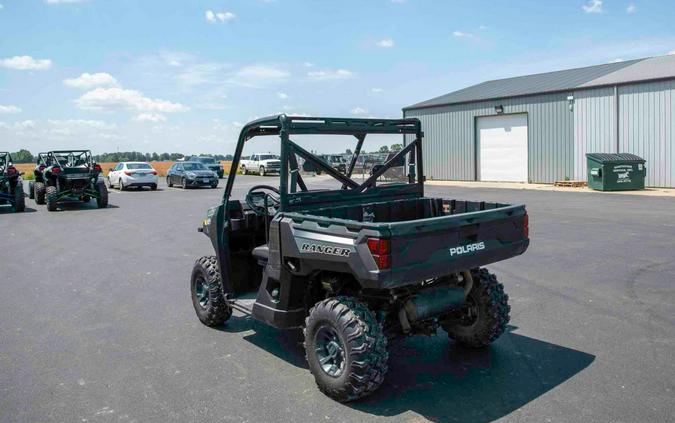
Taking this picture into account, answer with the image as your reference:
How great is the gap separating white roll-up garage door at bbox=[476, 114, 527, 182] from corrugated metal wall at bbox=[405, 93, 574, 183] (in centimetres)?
37

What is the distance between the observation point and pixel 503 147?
29359 millimetres

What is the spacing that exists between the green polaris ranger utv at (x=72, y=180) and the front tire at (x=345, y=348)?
1752 cm

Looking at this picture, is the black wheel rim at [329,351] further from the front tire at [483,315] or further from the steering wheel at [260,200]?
the steering wheel at [260,200]

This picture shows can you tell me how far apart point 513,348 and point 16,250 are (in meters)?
10.1

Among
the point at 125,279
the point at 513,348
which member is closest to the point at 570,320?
A: the point at 513,348

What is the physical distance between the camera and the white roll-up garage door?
2859 centimetres

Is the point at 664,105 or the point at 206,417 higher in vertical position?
the point at 664,105

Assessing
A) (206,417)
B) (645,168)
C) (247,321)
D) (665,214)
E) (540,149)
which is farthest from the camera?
(540,149)

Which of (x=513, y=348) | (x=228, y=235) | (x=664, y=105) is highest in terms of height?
(x=664, y=105)

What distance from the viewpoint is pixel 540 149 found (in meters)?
27.6

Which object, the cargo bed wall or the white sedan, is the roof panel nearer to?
the white sedan

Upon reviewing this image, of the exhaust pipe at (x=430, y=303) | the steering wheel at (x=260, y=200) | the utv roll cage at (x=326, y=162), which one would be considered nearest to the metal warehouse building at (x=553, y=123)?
the utv roll cage at (x=326, y=162)

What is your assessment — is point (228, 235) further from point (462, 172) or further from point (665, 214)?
point (462, 172)

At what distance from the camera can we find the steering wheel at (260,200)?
572 cm
